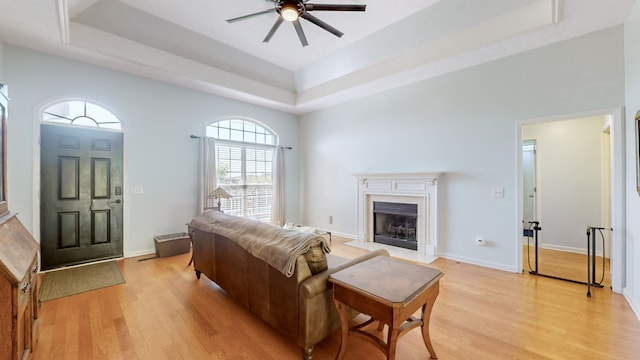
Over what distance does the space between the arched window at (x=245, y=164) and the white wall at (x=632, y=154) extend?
18.2ft

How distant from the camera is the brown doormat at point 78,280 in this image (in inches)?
113

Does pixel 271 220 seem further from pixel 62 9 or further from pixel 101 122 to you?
pixel 62 9

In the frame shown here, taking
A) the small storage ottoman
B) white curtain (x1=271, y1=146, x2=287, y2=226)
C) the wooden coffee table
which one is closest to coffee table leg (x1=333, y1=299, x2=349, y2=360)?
the wooden coffee table

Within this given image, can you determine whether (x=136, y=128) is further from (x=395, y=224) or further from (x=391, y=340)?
(x=395, y=224)

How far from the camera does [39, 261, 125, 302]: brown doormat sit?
2875 millimetres

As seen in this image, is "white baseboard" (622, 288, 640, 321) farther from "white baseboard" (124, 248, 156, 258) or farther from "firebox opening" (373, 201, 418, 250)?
"white baseboard" (124, 248, 156, 258)

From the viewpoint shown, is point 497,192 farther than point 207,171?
No

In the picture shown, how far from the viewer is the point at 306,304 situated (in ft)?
5.70

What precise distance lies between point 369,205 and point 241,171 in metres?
2.83

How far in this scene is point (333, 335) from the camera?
2.12 m

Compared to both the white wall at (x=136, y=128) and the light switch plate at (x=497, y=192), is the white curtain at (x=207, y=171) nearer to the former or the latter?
the white wall at (x=136, y=128)

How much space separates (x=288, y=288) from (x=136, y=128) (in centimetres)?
396

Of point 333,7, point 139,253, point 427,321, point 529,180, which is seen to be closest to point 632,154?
point 529,180

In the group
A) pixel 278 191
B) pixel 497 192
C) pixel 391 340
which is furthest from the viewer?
pixel 278 191
